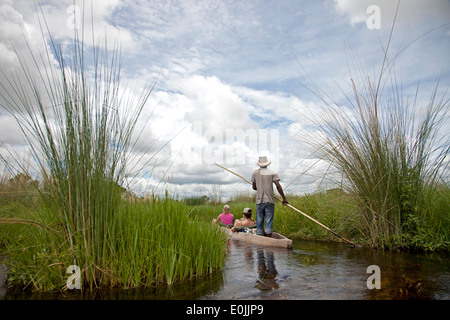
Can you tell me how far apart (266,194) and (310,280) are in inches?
168

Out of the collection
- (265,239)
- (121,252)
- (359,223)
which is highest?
(359,223)

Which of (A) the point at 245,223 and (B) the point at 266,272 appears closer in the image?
(B) the point at 266,272

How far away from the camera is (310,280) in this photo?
16.6ft

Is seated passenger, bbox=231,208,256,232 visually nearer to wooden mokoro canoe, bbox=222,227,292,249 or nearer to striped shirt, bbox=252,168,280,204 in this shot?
wooden mokoro canoe, bbox=222,227,292,249

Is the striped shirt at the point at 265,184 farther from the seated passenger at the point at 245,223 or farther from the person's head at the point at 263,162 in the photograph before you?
the seated passenger at the point at 245,223

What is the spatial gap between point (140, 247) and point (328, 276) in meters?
3.18

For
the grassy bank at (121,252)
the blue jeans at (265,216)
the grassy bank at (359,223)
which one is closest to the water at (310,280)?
the grassy bank at (121,252)

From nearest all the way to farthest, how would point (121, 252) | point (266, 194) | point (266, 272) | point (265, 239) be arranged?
point (121, 252)
point (266, 272)
point (265, 239)
point (266, 194)

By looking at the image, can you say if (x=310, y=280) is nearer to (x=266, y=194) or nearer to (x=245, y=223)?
(x=266, y=194)

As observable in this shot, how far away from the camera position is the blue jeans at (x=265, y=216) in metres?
9.31

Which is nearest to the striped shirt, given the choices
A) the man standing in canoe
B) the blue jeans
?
the man standing in canoe

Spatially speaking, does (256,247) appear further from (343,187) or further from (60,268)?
(60,268)

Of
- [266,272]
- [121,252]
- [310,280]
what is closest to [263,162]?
[266,272]
